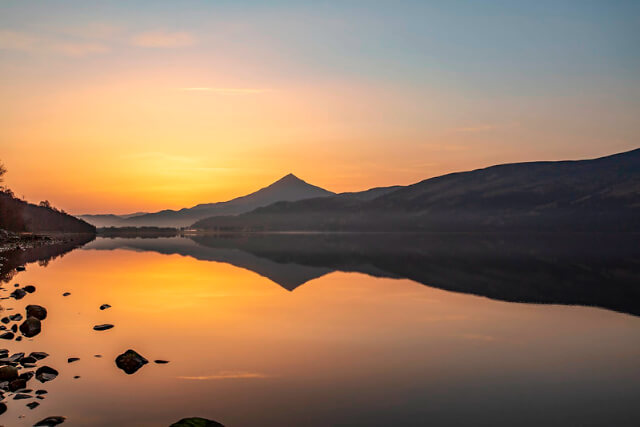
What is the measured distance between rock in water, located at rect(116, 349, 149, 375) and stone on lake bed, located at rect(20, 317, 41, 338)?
7929 mm

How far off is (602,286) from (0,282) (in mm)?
56327

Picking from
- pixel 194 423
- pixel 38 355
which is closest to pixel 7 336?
pixel 38 355

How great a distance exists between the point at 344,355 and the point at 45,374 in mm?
12137

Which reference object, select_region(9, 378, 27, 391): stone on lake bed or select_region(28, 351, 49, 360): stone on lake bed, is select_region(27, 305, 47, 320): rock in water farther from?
select_region(9, 378, 27, 391): stone on lake bed

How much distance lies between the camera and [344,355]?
2269 cm

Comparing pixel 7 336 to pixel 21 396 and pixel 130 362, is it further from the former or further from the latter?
pixel 21 396

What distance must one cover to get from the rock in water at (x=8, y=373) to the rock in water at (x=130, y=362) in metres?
3.87

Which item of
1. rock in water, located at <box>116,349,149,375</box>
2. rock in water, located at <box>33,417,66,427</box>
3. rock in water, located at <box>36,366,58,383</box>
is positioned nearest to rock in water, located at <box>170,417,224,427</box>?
rock in water, located at <box>33,417,66,427</box>

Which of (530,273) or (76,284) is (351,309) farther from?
(530,273)

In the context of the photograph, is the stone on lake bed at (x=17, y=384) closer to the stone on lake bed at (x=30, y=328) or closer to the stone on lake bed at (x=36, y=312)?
the stone on lake bed at (x=30, y=328)

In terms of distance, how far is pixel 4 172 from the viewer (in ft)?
444

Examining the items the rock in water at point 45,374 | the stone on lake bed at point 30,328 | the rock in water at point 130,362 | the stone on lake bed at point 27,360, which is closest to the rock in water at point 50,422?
the rock in water at point 45,374

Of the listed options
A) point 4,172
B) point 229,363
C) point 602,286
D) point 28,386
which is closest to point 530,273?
point 602,286

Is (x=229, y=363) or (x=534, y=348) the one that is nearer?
(x=229, y=363)
